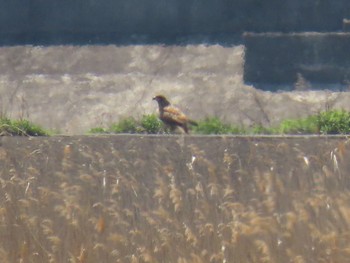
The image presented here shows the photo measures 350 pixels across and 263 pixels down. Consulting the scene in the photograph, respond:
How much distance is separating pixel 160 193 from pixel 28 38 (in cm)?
983

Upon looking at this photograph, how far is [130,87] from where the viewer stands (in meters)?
16.2

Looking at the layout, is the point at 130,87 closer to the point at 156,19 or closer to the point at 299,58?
the point at 156,19

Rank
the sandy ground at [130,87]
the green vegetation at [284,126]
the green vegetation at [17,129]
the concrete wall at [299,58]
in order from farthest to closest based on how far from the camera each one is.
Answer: the concrete wall at [299,58] < the sandy ground at [130,87] < the green vegetation at [284,126] < the green vegetation at [17,129]

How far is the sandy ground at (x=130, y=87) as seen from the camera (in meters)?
15.0

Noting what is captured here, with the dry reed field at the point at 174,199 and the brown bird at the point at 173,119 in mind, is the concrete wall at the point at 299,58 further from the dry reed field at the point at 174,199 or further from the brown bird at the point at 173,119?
the dry reed field at the point at 174,199

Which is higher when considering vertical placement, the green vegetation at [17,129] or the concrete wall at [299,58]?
the concrete wall at [299,58]

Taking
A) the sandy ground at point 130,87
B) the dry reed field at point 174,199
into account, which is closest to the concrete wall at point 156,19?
the sandy ground at point 130,87

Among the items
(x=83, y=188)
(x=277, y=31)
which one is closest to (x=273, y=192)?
(x=83, y=188)

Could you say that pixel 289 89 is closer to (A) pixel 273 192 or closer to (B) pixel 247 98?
(B) pixel 247 98

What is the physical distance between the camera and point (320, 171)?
29.1 feet

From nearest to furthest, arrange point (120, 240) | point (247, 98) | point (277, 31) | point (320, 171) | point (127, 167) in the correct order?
point (120, 240), point (320, 171), point (127, 167), point (247, 98), point (277, 31)

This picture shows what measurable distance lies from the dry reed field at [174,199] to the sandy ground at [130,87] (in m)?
4.78

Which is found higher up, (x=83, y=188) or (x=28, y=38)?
(x=28, y=38)

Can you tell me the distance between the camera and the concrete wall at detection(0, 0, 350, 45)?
17.1m
